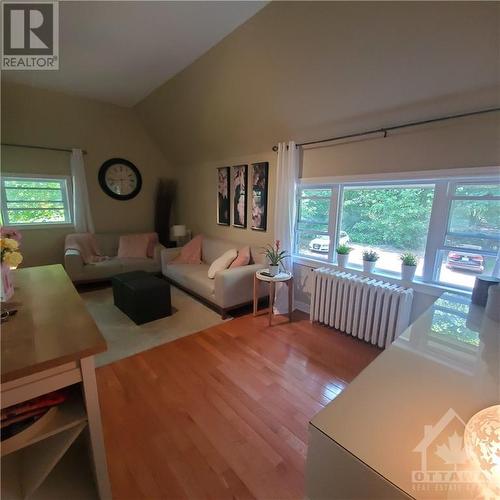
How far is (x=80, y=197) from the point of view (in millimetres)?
4258

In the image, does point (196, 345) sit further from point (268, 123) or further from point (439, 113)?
point (439, 113)

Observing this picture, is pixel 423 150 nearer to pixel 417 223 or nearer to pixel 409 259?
pixel 417 223

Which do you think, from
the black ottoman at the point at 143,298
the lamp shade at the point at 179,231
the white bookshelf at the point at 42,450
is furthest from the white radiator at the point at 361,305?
the lamp shade at the point at 179,231

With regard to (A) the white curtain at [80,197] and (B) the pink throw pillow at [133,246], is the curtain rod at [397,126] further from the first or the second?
(A) the white curtain at [80,197]

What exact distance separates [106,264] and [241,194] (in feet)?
7.71

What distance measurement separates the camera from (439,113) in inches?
79.6

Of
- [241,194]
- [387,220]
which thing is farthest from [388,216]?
[241,194]

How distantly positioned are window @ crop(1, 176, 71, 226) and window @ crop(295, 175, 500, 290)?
153 inches

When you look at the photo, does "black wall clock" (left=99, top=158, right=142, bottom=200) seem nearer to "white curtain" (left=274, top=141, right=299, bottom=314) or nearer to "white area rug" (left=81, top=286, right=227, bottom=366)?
"white area rug" (left=81, top=286, right=227, bottom=366)

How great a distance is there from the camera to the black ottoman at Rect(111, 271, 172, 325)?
2865 millimetres

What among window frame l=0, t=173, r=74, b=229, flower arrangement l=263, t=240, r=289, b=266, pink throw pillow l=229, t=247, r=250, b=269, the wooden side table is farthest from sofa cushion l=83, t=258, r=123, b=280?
flower arrangement l=263, t=240, r=289, b=266

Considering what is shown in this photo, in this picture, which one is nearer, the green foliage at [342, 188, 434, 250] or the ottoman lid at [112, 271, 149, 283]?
the green foliage at [342, 188, 434, 250]

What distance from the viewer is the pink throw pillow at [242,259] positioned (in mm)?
3400

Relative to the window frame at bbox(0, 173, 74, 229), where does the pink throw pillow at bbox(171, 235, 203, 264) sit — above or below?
below
